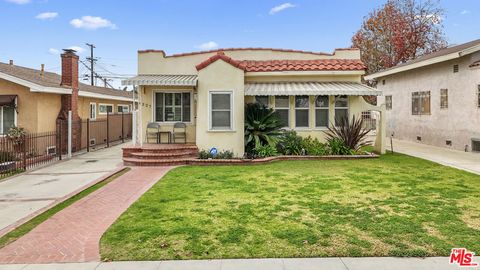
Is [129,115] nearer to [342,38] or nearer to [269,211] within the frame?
[269,211]

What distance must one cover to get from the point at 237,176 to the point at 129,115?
72.2ft

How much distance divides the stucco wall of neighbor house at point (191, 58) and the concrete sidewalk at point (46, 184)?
241 inches

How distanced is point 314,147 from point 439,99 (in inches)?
425

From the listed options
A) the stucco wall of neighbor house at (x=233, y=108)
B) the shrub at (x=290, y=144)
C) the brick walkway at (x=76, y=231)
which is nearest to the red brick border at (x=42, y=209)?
the brick walkway at (x=76, y=231)

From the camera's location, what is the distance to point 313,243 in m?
6.65

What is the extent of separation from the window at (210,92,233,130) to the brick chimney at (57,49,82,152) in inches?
384

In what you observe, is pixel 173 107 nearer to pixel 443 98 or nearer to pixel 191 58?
pixel 191 58

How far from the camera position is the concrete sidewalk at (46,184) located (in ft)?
31.3

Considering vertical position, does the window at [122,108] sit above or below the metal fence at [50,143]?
above

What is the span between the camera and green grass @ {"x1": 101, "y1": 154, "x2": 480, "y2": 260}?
21.2ft

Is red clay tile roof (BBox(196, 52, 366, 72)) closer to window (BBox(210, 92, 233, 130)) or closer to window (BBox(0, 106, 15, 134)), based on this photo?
window (BBox(210, 92, 233, 130))

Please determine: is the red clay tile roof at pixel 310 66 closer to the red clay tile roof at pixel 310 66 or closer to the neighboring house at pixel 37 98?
the red clay tile roof at pixel 310 66

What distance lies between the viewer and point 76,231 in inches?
305

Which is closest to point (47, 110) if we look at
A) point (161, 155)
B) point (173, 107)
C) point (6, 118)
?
point (6, 118)
